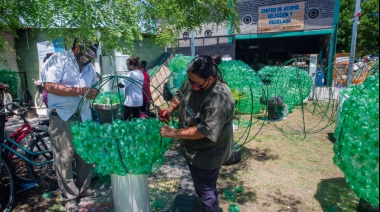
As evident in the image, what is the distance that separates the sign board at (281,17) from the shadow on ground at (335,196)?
1423 cm

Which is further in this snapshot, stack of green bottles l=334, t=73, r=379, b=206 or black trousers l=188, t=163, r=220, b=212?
black trousers l=188, t=163, r=220, b=212

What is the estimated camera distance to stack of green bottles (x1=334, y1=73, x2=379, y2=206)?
1.61 m

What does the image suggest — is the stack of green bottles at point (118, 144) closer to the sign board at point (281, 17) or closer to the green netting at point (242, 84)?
the green netting at point (242, 84)

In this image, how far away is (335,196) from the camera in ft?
10.4

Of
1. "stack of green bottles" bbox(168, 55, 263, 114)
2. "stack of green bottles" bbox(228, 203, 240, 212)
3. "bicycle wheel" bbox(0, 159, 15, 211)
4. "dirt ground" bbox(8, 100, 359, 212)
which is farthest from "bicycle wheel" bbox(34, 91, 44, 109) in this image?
"stack of green bottles" bbox(228, 203, 240, 212)

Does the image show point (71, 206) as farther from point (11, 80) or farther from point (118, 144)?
point (11, 80)

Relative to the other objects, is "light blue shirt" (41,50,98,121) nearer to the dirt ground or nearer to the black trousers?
the dirt ground

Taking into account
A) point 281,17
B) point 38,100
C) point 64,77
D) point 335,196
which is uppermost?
point 281,17

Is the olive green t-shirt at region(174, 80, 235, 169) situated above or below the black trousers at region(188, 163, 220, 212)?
above

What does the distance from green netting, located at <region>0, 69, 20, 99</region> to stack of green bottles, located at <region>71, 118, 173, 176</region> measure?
6.93 metres

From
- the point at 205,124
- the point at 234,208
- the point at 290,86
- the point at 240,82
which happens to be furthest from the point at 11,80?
the point at 290,86

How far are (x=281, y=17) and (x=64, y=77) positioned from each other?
16.0 meters

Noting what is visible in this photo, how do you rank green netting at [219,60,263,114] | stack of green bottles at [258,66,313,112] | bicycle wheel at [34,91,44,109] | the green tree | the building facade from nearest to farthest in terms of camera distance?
green netting at [219,60,263,114] < stack of green bottles at [258,66,313,112] < bicycle wheel at [34,91,44,109] < the building facade < the green tree

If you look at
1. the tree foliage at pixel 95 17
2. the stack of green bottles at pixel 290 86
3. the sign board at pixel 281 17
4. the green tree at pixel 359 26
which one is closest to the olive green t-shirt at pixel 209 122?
the tree foliage at pixel 95 17
